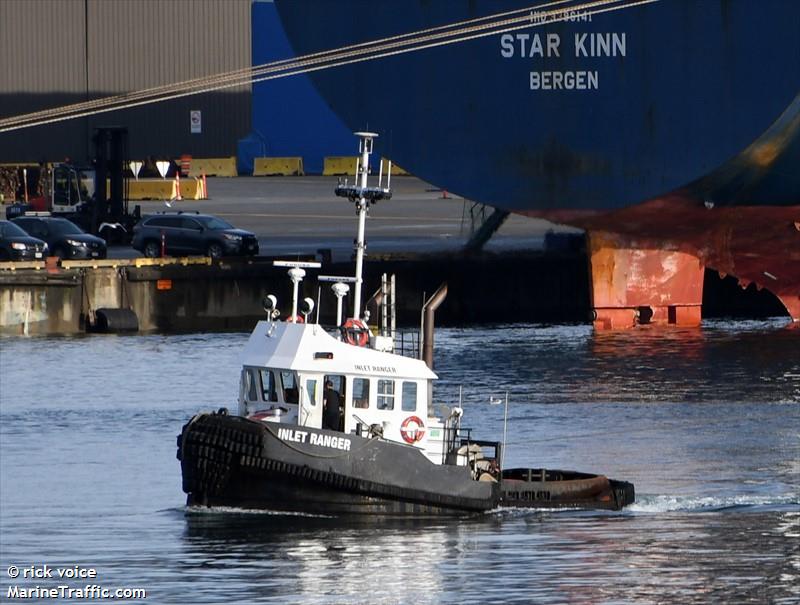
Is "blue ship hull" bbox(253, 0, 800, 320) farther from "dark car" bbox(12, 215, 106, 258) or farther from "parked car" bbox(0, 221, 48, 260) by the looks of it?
"dark car" bbox(12, 215, 106, 258)

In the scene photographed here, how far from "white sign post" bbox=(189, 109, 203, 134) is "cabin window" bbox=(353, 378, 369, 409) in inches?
2463

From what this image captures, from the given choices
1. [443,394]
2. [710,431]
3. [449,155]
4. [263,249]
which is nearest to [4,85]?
[263,249]

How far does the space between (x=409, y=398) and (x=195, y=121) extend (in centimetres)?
6258

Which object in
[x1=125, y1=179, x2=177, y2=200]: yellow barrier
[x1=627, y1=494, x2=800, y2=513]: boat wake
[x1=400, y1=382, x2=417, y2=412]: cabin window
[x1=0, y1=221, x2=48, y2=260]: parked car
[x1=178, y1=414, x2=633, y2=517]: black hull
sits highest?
[x1=125, y1=179, x2=177, y2=200]: yellow barrier

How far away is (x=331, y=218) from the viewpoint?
247 ft

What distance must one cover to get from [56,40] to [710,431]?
5793 cm

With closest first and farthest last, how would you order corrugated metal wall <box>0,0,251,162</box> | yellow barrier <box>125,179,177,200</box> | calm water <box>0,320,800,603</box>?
calm water <box>0,320,800,603</box>, yellow barrier <box>125,179,177,200</box>, corrugated metal wall <box>0,0,251,162</box>

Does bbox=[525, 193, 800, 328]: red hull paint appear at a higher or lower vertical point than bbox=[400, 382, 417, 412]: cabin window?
higher

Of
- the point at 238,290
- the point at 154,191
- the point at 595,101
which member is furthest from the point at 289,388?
the point at 154,191

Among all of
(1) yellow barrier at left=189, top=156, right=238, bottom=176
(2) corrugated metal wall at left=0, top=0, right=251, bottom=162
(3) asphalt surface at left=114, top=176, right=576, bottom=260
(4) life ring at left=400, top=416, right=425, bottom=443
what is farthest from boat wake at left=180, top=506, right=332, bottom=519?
(1) yellow barrier at left=189, top=156, right=238, bottom=176

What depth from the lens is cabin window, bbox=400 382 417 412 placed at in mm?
33062

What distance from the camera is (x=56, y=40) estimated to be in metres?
93.1

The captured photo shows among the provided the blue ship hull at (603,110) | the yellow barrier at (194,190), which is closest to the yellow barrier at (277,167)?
the yellow barrier at (194,190)

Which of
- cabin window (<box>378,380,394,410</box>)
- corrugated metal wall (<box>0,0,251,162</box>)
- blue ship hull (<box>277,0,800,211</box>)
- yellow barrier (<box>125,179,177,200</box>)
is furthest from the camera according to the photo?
corrugated metal wall (<box>0,0,251,162</box>)
